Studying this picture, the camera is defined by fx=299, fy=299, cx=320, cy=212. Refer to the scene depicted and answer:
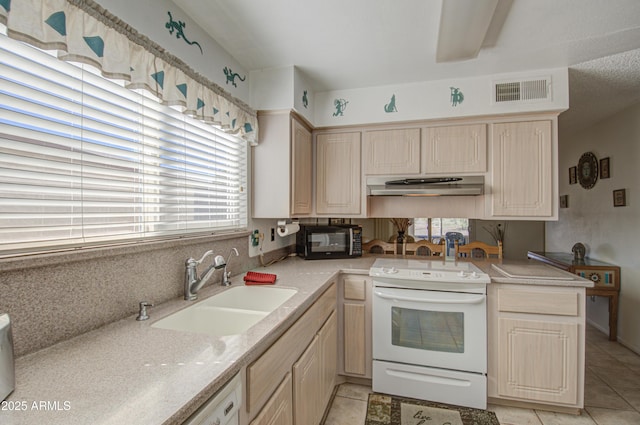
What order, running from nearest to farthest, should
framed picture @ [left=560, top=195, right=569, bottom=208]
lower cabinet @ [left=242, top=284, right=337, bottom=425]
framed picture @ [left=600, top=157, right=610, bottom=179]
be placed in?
lower cabinet @ [left=242, top=284, right=337, bottom=425], framed picture @ [left=600, top=157, right=610, bottom=179], framed picture @ [left=560, top=195, right=569, bottom=208]

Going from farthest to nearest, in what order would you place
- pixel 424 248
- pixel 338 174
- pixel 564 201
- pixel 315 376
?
pixel 564 201
pixel 424 248
pixel 338 174
pixel 315 376

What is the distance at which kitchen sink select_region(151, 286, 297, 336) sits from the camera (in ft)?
4.38

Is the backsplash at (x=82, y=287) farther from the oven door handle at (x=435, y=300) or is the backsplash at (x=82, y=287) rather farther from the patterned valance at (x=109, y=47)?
the oven door handle at (x=435, y=300)

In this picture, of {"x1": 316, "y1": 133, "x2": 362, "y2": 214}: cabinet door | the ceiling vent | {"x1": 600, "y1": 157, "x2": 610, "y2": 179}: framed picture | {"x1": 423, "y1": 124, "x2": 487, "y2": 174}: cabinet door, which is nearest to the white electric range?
{"x1": 316, "y1": 133, "x2": 362, "y2": 214}: cabinet door

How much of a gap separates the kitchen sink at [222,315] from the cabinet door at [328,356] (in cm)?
37

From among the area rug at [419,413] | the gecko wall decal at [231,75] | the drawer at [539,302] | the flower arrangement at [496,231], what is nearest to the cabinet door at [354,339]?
the area rug at [419,413]

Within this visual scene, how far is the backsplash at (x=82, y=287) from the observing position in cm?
89

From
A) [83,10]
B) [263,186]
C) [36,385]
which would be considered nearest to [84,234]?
[36,385]

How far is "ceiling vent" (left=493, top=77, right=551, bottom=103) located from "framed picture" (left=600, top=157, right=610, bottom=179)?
1.79 metres

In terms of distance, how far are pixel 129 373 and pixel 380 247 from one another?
8.04 feet

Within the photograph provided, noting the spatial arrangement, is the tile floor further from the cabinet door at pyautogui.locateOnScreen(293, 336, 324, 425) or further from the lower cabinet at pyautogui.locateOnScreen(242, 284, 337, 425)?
the cabinet door at pyautogui.locateOnScreen(293, 336, 324, 425)

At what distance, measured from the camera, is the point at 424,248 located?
277cm

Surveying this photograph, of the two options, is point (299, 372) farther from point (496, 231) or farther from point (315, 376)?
point (496, 231)

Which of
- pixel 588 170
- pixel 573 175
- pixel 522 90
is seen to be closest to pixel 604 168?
pixel 588 170
